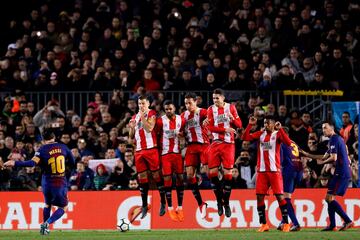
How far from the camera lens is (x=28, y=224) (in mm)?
25531

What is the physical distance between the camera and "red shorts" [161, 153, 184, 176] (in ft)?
73.5

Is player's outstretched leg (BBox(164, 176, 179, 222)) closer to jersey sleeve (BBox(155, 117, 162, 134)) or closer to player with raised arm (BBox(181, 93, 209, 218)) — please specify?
A: player with raised arm (BBox(181, 93, 209, 218))

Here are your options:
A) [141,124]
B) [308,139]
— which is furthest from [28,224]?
[308,139]

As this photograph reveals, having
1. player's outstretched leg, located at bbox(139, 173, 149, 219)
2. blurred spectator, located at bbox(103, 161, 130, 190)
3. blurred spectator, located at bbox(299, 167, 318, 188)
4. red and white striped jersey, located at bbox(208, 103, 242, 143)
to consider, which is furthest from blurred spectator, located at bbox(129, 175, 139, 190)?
red and white striped jersey, located at bbox(208, 103, 242, 143)

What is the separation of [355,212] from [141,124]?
20.7 ft

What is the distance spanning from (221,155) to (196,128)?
784 millimetres

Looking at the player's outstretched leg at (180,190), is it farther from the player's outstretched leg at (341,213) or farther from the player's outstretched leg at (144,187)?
the player's outstretched leg at (341,213)

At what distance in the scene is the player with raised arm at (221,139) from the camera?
22.0 metres

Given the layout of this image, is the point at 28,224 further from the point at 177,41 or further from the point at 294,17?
the point at 294,17

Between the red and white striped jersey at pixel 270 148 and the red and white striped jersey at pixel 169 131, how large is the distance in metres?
1.53

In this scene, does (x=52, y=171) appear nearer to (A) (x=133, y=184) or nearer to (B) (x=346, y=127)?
(A) (x=133, y=184)

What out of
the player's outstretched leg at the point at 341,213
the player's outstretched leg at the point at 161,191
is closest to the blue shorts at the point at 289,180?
the player's outstretched leg at the point at 341,213

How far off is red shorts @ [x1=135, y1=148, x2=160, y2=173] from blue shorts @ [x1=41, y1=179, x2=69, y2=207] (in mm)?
1648

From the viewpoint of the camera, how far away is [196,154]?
22438mm
